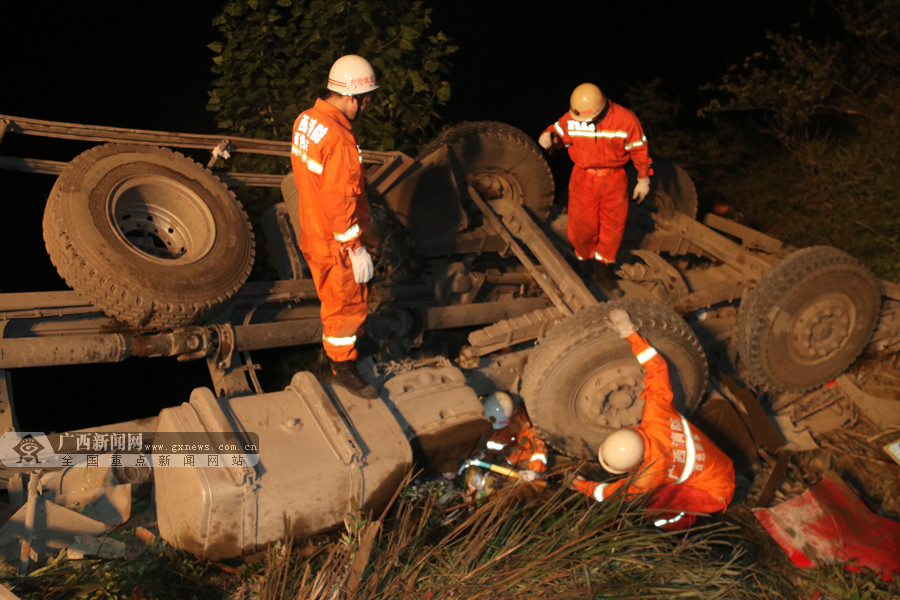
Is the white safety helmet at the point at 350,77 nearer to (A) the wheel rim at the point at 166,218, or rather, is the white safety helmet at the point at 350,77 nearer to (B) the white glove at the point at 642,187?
(A) the wheel rim at the point at 166,218

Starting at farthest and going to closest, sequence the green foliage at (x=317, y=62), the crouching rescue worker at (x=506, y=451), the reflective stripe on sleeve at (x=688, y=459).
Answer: the green foliage at (x=317, y=62)
the crouching rescue worker at (x=506, y=451)
the reflective stripe on sleeve at (x=688, y=459)

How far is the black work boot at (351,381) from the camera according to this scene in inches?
147

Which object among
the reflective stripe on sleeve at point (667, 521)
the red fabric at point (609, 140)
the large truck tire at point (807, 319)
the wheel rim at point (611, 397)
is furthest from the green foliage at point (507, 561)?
the red fabric at point (609, 140)

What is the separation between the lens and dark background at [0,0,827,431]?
502 cm

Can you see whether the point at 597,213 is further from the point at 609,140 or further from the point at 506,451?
the point at 506,451

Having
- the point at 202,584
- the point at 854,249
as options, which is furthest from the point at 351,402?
the point at 854,249

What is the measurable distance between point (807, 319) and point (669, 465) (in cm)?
197

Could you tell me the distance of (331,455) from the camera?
335 centimetres

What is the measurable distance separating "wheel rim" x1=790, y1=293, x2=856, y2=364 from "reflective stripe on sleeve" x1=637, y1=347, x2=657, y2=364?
1501 mm

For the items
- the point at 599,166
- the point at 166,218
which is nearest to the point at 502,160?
the point at 599,166

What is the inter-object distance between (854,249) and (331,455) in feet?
19.4

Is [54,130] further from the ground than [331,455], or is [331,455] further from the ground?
[54,130]

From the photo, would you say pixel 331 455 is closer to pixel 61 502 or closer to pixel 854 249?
pixel 61 502

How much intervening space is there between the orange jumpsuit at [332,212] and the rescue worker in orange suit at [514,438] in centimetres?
98
